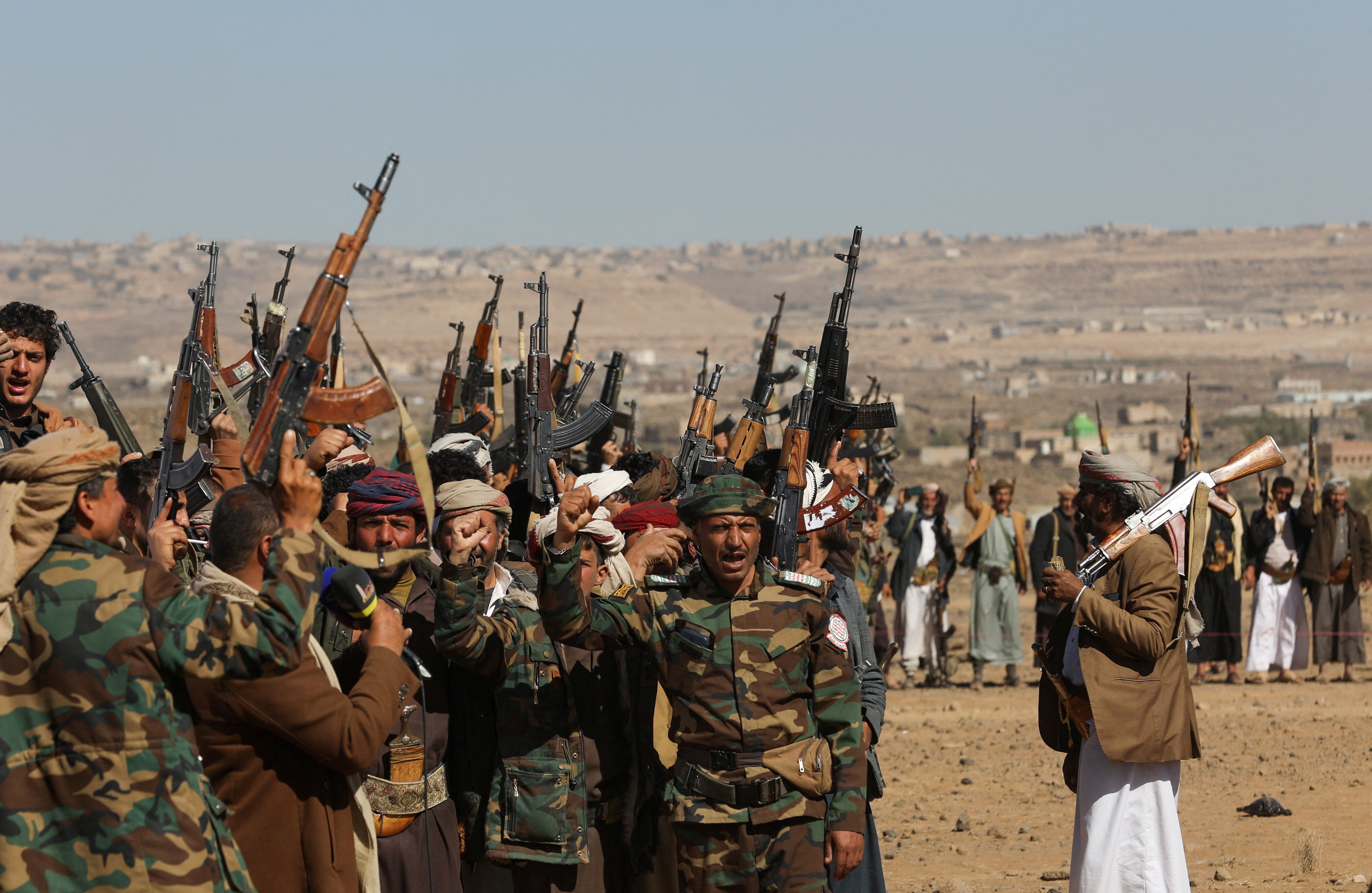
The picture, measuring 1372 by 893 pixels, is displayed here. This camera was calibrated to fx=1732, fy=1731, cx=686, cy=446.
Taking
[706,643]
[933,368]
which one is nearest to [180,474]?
[706,643]

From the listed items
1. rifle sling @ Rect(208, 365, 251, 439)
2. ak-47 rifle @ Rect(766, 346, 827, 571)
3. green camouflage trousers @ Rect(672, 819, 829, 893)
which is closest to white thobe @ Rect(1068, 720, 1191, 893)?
ak-47 rifle @ Rect(766, 346, 827, 571)

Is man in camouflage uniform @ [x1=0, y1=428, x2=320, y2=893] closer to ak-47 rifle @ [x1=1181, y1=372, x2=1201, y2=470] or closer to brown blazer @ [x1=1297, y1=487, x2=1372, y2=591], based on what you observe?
ak-47 rifle @ [x1=1181, y1=372, x2=1201, y2=470]

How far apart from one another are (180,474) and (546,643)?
6.14 ft

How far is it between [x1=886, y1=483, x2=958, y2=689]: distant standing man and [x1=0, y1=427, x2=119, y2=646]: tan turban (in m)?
11.6

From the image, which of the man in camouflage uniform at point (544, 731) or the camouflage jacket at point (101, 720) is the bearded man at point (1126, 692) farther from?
the camouflage jacket at point (101, 720)

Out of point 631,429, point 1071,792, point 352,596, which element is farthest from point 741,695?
point 631,429

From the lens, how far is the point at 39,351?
570 cm

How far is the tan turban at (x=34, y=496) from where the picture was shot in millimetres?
3387

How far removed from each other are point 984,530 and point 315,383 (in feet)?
37.2

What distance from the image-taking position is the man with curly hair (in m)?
5.52

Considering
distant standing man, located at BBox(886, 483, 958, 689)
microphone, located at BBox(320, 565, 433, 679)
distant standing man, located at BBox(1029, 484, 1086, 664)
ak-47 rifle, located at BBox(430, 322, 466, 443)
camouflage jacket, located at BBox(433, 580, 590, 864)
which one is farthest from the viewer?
distant standing man, located at BBox(886, 483, 958, 689)

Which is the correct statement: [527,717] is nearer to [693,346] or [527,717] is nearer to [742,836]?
[742,836]

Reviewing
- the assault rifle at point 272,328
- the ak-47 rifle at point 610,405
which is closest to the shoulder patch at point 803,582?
the assault rifle at point 272,328

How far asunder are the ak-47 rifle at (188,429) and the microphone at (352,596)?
76.8 inches
